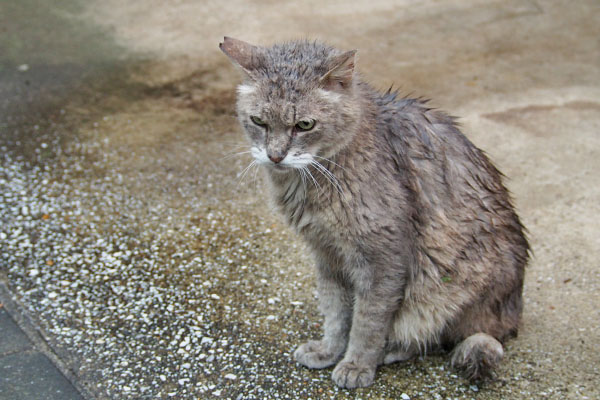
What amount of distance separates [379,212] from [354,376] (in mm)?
739

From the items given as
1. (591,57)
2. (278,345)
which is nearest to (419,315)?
(278,345)

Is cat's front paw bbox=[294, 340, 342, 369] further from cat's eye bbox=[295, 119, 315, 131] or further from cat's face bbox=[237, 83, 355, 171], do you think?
cat's eye bbox=[295, 119, 315, 131]

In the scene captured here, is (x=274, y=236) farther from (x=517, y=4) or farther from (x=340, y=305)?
(x=517, y=4)

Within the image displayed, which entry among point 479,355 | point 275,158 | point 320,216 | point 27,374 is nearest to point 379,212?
point 320,216

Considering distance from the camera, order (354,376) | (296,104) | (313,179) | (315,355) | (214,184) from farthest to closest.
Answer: (214,184)
(315,355)
(354,376)
(313,179)
(296,104)

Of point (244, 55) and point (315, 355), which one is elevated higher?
point (244, 55)

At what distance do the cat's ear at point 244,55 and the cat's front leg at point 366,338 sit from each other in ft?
3.24

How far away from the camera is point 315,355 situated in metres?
2.96

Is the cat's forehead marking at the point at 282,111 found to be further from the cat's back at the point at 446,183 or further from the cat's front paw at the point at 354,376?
the cat's front paw at the point at 354,376

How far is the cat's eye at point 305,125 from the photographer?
8.22ft

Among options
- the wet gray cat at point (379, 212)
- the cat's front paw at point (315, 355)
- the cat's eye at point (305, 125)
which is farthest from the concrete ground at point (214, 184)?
the cat's eye at point (305, 125)

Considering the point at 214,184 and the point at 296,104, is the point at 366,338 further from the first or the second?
the point at 214,184

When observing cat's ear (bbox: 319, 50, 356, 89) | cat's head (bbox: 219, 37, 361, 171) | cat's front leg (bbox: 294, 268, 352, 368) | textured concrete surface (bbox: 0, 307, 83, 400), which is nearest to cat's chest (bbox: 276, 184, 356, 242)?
cat's head (bbox: 219, 37, 361, 171)

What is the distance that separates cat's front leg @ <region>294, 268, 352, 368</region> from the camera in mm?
2961
